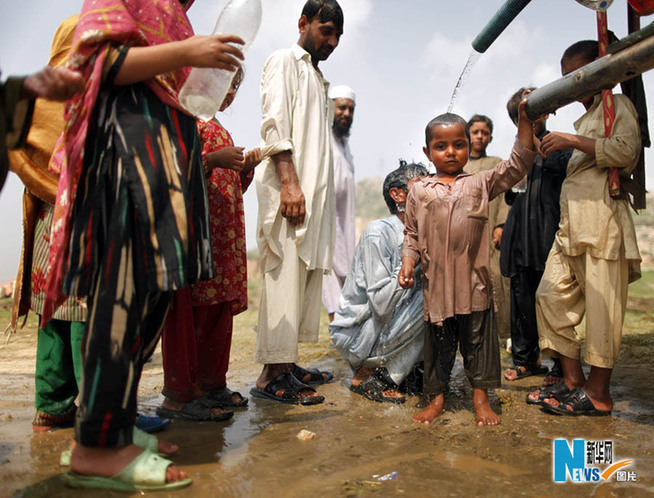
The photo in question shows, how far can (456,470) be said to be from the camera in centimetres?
231

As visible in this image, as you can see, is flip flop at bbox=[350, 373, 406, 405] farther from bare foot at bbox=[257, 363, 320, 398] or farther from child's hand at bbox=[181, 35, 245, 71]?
child's hand at bbox=[181, 35, 245, 71]

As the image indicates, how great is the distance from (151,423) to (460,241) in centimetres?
193

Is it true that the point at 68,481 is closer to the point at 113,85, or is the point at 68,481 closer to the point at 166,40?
the point at 113,85

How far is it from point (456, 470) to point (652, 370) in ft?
8.93

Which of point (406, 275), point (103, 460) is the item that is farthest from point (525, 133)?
point (103, 460)

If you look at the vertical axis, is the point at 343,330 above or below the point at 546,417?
above

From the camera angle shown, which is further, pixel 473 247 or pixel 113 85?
pixel 473 247

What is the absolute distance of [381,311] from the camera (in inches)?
142

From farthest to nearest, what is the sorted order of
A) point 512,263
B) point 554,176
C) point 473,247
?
1. point 512,263
2. point 554,176
3. point 473,247

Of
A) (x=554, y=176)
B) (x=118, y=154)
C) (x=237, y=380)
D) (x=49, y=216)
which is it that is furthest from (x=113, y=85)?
(x=554, y=176)

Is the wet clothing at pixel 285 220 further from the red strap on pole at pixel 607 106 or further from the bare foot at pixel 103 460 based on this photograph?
the red strap on pole at pixel 607 106

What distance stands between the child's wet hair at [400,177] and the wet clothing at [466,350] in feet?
3.38

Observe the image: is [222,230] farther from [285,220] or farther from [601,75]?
[601,75]

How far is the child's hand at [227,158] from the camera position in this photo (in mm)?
2914
